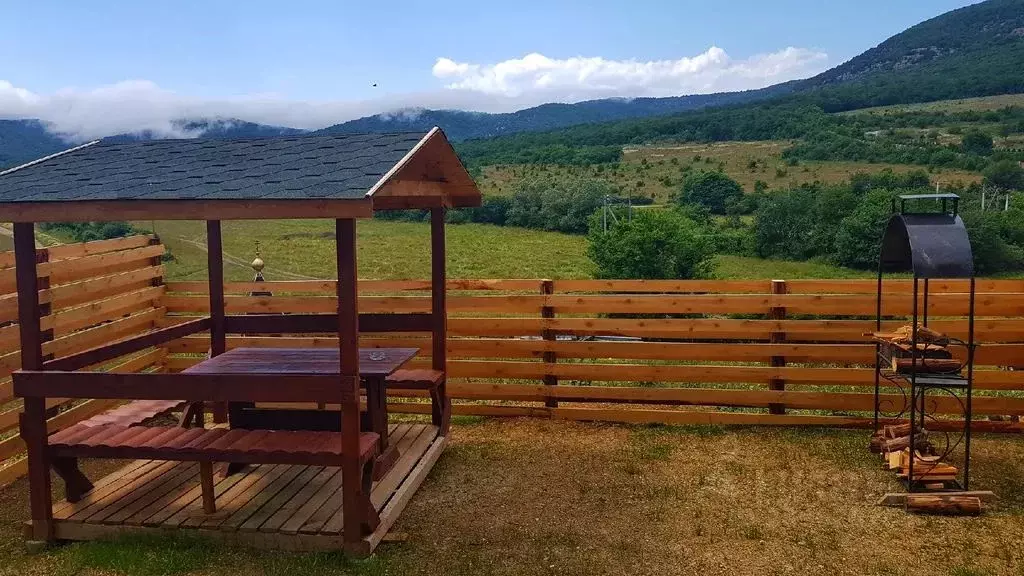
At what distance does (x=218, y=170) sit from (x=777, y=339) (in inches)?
215

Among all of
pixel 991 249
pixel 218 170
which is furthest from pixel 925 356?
pixel 991 249

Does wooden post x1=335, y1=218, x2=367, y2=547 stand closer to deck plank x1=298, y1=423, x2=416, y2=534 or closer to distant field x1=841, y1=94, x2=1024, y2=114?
deck plank x1=298, y1=423, x2=416, y2=534

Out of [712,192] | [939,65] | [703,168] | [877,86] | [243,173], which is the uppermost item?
[939,65]

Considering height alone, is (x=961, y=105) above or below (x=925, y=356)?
above

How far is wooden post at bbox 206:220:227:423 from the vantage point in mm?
6926

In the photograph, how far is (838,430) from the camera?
7.46m

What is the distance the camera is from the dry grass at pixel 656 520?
189 inches

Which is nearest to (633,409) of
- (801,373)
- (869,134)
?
(801,373)

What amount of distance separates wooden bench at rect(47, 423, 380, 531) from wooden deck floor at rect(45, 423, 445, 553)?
23 centimetres

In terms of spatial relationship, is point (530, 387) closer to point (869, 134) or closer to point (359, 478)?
point (359, 478)

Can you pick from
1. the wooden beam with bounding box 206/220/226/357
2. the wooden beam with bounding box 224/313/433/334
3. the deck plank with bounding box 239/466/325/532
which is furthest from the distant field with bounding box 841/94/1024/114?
the deck plank with bounding box 239/466/325/532

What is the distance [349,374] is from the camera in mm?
4734

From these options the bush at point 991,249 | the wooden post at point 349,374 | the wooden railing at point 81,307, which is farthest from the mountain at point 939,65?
the wooden post at point 349,374

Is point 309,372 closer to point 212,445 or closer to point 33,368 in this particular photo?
point 212,445
